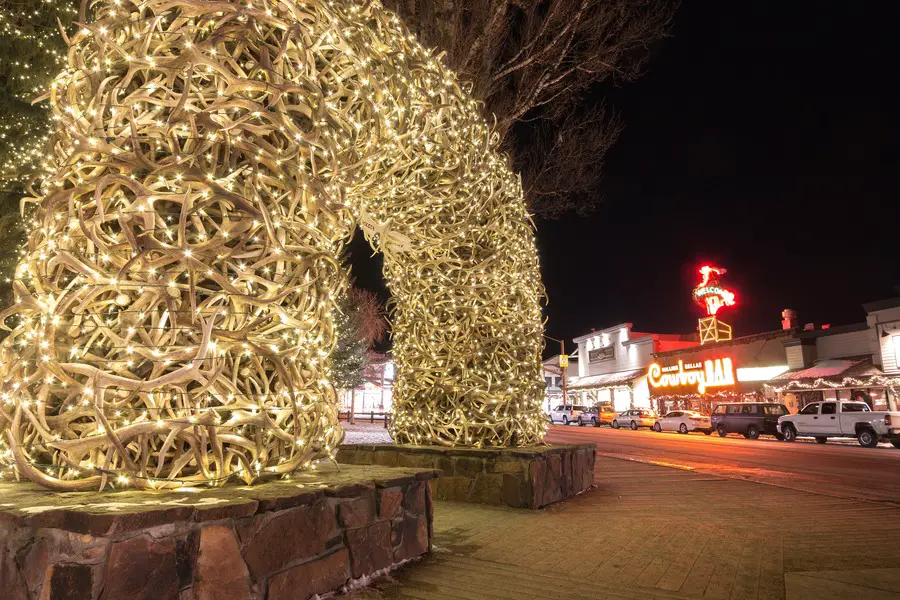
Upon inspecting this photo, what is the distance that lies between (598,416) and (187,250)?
106ft

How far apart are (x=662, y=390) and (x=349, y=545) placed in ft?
112

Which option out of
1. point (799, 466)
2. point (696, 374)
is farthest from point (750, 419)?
point (799, 466)

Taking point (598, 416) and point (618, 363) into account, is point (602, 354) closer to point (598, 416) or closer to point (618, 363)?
point (618, 363)

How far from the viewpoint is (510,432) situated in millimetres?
6113

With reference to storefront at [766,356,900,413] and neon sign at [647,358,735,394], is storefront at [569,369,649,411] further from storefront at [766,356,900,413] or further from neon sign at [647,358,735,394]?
storefront at [766,356,900,413]

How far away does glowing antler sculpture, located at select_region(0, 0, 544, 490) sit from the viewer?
2.69m

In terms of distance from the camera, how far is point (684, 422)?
25109 millimetres

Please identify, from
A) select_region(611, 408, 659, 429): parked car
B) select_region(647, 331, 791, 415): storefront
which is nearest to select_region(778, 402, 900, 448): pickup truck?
select_region(647, 331, 791, 415): storefront

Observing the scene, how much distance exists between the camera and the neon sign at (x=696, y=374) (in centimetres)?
2928

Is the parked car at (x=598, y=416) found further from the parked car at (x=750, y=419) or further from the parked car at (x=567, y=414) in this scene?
the parked car at (x=750, y=419)

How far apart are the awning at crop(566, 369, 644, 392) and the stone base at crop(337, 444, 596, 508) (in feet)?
105

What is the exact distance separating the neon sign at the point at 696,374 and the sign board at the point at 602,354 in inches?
203

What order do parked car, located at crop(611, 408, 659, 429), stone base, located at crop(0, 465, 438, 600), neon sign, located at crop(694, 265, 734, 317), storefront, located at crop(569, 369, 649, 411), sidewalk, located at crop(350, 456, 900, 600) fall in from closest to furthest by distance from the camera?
stone base, located at crop(0, 465, 438, 600) < sidewalk, located at crop(350, 456, 900, 600) < parked car, located at crop(611, 408, 659, 429) < neon sign, located at crop(694, 265, 734, 317) < storefront, located at crop(569, 369, 649, 411)

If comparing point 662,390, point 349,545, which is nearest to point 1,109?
point 349,545
